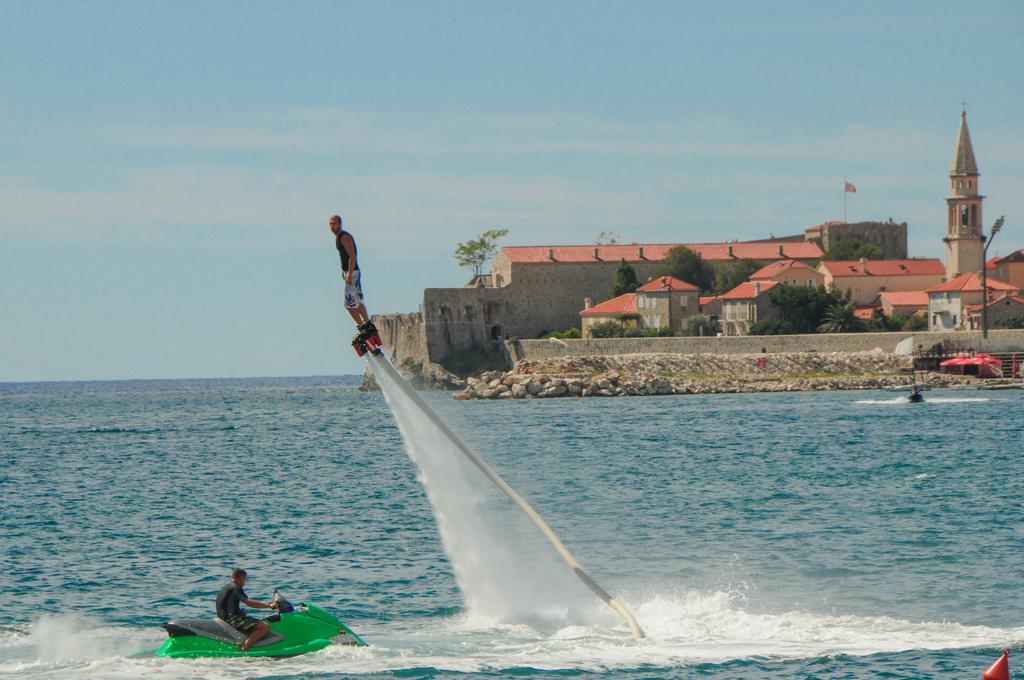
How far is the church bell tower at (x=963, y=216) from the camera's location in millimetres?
135125

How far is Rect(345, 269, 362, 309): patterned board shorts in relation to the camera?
16.6 meters

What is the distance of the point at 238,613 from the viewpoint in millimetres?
19406

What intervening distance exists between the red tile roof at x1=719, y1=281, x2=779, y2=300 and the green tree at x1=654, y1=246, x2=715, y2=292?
666 inches

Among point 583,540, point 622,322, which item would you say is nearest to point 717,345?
point 622,322

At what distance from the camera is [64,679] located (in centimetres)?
1895

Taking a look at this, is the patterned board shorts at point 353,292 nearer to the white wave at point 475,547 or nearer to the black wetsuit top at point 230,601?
the white wave at point 475,547

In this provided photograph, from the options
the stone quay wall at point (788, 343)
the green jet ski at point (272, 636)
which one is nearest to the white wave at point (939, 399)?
the stone quay wall at point (788, 343)

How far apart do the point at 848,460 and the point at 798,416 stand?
27.3 meters

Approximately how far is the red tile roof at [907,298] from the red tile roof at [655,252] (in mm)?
25437

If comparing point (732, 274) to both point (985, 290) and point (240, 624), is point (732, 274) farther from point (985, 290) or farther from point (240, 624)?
point (240, 624)

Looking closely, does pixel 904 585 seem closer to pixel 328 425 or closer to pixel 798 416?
pixel 798 416

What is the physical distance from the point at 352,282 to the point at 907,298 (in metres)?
121

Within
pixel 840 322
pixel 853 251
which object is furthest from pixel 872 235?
pixel 840 322

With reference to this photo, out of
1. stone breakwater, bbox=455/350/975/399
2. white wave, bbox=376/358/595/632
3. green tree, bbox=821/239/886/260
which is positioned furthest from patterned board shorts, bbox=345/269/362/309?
green tree, bbox=821/239/886/260
